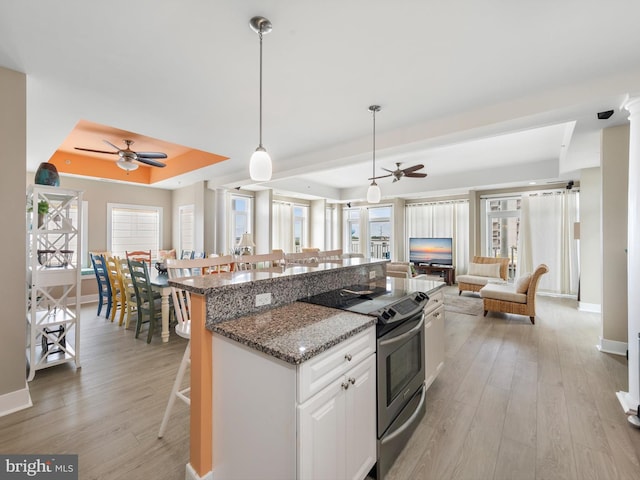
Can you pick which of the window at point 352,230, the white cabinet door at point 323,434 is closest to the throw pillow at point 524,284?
the white cabinet door at point 323,434

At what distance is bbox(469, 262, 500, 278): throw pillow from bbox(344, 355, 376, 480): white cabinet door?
6024mm

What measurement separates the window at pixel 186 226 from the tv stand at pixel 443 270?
5.93 metres

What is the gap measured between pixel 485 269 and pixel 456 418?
17.1 ft

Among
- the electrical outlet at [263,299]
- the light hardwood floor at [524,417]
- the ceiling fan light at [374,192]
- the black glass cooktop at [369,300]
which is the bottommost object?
the light hardwood floor at [524,417]

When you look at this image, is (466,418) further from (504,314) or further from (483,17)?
(504,314)

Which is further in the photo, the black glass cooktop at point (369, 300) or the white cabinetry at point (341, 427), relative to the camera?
the black glass cooktop at point (369, 300)

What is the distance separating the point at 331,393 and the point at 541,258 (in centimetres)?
723

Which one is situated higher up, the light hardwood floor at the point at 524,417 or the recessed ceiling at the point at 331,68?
the recessed ceiling at the point at 331,68

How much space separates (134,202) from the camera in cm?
654

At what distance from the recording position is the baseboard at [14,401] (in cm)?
210

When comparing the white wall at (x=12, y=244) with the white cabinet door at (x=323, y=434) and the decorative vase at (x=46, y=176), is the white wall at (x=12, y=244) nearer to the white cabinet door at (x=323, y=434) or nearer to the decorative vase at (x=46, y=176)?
the decorative vase at (x=46, y=176)

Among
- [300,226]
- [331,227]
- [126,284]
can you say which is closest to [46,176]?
[126,284]

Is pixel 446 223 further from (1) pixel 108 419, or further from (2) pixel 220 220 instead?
(1) pixel 108 419

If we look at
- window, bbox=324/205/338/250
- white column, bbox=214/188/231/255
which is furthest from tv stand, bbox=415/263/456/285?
white column, bbox=214/188/231/255
